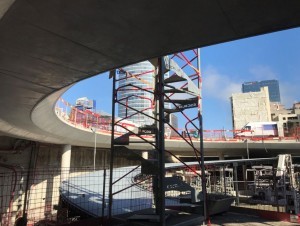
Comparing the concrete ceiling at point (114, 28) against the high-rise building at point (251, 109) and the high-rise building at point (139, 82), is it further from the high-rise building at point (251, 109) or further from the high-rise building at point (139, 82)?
the high-rise building at point (251, 109)

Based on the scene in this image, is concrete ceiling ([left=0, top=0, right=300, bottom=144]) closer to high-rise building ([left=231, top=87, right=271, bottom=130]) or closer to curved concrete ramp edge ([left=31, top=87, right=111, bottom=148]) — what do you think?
curved concrete ramp edge ([left=31, top=87, right=111, bottom=148])

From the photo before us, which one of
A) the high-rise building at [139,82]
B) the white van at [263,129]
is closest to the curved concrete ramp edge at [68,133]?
the high-rise building at [139,82]

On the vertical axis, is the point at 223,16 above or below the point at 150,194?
above

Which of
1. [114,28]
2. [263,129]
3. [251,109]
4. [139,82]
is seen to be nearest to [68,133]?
[139,82]

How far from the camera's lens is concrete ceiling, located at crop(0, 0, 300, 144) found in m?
3.27

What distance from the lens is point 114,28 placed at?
384 cm

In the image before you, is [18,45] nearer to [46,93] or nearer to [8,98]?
[46,93]

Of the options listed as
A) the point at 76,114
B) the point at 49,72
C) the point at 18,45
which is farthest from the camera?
the point at 76,114

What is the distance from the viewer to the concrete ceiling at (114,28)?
327 cm

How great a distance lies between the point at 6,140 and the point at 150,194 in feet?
46.3

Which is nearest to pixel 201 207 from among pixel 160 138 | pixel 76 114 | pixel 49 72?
pixel 160 138

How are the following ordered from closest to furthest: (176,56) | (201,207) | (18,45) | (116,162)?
(18,45), (201,207), (176,56), (116,162)

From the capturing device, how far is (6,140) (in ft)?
68.1

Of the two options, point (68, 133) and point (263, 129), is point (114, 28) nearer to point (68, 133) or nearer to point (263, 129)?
point (68, 133)
